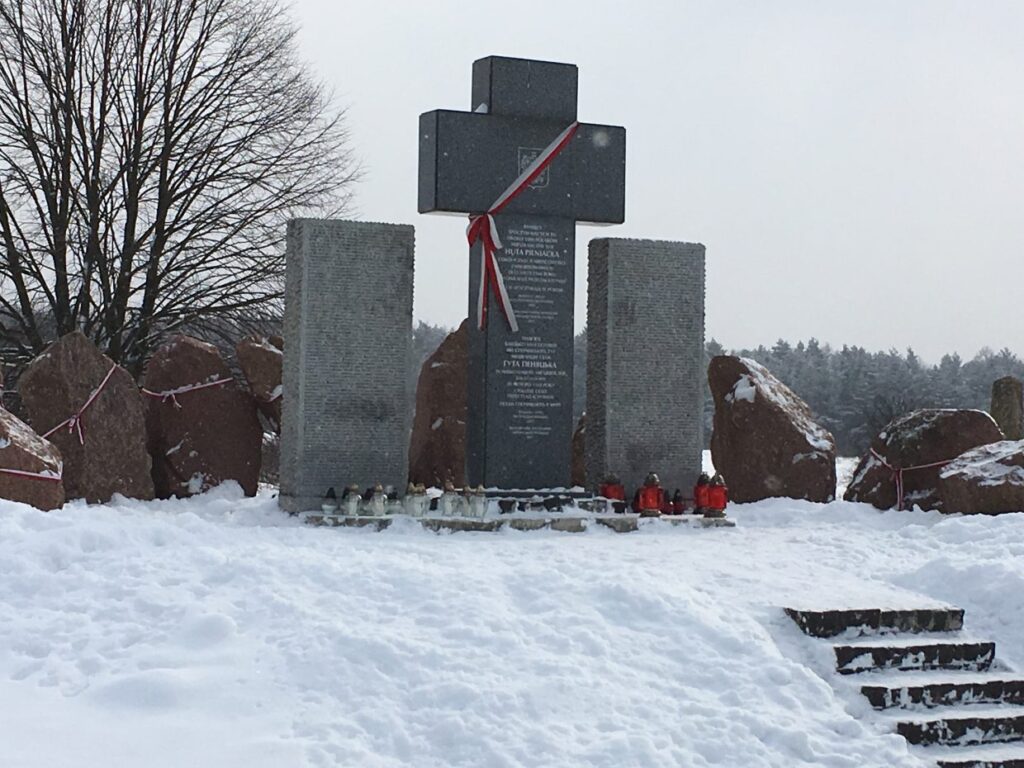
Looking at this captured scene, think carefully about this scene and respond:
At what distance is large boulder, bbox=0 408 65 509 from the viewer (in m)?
9.55

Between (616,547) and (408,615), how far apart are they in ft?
9.79

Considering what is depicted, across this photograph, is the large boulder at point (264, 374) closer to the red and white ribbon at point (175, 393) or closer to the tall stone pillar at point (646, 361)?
the red and white ribbon at point (175, 393)

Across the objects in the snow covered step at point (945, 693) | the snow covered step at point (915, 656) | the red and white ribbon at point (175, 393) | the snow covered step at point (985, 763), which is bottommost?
the snow covered step at point (985, 763)

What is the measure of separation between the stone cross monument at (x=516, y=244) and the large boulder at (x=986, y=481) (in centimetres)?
353

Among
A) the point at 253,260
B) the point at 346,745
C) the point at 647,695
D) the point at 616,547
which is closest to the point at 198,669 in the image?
the point at 346,745

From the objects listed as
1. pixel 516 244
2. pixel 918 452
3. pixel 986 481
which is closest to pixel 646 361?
pixel 516 244

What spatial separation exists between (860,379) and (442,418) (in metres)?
39.2

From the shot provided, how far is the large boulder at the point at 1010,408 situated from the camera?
1922 centimetres

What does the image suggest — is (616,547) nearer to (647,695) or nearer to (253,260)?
(647,695)

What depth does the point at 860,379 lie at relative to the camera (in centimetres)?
5009

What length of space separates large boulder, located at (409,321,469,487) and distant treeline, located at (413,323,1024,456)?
2612 cm

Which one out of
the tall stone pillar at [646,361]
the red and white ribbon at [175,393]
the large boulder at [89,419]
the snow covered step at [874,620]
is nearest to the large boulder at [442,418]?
the tall stone pillar at [646,361]

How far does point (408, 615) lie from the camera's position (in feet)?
22.2

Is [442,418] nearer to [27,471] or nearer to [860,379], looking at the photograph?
[27,471]
